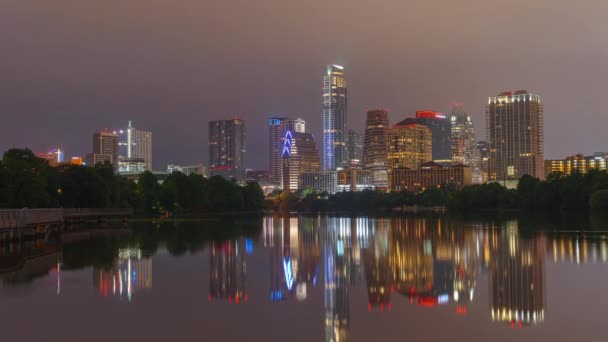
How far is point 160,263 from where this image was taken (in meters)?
35.8

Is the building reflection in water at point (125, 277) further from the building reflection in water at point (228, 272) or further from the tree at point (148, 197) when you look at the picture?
the tree at point (148, 197)

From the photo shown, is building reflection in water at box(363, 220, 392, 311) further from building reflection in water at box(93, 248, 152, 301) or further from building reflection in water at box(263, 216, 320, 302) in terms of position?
building reflection in water at box(93, 248, 152, 301)

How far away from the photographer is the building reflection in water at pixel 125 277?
2573cm

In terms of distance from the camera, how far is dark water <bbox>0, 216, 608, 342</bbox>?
18719mm

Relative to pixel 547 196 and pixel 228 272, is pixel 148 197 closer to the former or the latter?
pixel 547 196

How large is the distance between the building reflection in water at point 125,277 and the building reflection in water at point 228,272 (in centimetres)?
270

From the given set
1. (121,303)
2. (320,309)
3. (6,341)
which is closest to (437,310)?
(320,309)

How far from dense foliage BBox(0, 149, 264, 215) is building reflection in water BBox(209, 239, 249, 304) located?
28.7 meters

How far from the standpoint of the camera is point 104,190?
98.8 meters

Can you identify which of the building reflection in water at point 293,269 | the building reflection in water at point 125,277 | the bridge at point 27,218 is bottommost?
the building reflection in water at point 293,269

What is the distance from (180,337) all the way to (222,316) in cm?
292

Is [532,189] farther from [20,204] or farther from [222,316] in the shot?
[222,316]

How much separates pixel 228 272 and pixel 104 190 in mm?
70996

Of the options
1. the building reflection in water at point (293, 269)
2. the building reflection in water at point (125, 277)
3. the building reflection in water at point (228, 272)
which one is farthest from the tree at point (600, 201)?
the building reflection in water at point (125, 277)
